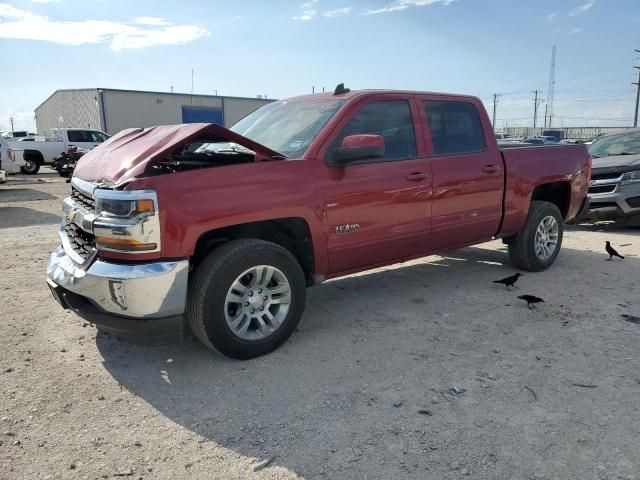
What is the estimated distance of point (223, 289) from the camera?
335 centimetres

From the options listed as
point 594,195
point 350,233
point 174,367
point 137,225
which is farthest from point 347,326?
point 594,195

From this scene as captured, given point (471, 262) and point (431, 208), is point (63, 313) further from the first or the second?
point (471, 262)

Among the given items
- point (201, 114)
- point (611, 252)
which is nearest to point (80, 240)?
point (611, 252)

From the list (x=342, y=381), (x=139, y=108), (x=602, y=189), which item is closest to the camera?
(x=342, y=381)

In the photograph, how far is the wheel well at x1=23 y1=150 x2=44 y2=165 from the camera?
21.5 meters

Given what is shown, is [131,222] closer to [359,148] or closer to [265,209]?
[265,209]

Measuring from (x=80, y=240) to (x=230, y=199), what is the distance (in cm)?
117

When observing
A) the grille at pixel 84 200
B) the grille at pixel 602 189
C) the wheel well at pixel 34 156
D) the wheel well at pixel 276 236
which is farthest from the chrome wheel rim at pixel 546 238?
the wheel well at pixel 34 156

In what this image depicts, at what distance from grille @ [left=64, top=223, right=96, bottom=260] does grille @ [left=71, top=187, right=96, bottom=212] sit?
0.17 metres

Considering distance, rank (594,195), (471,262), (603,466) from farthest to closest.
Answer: (594,195) < (471,262) < (603,466)

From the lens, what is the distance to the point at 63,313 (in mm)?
4523

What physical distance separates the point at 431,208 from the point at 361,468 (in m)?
2.68

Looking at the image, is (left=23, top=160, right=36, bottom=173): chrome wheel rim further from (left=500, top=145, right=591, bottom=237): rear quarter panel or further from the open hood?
(left=500, top=145, right=591, bottom=237): rear quarter panel

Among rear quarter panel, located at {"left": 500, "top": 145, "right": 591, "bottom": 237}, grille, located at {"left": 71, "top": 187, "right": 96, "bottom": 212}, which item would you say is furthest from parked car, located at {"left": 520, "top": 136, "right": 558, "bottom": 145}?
grille, located at {"left": 71, "top": 187, "right": 96, "bottom": 212}
